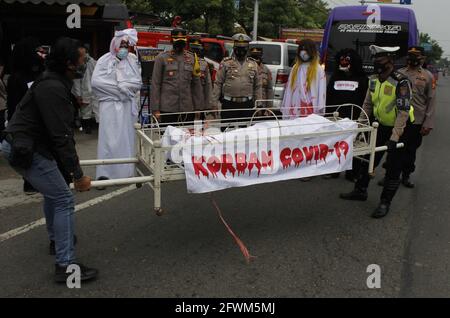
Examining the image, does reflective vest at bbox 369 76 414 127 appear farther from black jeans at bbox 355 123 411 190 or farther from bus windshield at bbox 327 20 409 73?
bus windshield at bbox 327 20 409 73

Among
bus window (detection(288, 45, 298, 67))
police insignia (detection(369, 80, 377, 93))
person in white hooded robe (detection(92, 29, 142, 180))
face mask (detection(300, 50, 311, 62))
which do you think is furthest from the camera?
bus window (detection(288, 45, 298, 67))

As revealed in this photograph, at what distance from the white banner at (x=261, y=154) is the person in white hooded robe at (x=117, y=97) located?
2.01 m

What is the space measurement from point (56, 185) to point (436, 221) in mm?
3773

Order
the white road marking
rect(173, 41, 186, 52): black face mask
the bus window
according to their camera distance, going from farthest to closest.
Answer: the bus window, rect(173, 41, 186, 52): black face mask, the white road marking

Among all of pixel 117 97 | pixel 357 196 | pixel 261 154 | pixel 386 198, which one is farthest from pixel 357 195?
pixel 117 97

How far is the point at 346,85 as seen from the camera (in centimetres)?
609

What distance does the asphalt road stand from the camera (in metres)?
3.41

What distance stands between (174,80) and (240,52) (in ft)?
3.13

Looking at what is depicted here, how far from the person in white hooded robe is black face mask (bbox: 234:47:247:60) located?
1.28 metres

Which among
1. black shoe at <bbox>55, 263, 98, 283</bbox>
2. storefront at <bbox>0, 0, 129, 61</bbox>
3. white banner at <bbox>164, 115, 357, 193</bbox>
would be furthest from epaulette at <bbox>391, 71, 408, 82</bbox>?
storefront at <bbox>0, 0, 129, 61</bbox>

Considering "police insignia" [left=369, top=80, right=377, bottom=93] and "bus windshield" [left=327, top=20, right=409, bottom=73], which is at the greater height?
"bus windshield" [left=327, top=20, right=409, bottom=73]

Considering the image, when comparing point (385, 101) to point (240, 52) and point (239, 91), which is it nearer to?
point (239, 91)

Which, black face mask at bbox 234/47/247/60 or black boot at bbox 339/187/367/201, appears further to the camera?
black face mask at bbox 234/47/247/60

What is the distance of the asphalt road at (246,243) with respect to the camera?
134 inches
